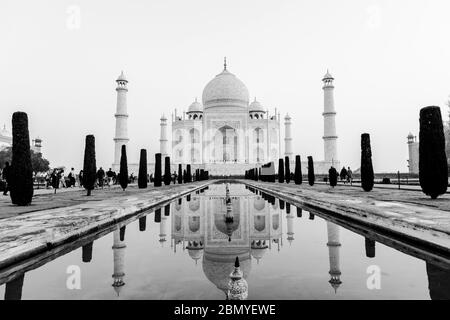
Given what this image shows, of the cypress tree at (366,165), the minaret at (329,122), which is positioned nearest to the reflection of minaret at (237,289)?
the cypress tree at (366,165)

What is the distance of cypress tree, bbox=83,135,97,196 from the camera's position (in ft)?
36.5

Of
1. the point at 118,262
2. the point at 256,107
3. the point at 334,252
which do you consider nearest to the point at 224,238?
the point at 334,252

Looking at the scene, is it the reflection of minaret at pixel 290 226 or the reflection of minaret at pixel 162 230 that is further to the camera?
the reflection of minaret at pixel 290 226

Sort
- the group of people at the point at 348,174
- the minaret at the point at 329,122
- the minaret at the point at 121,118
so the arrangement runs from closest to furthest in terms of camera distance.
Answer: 1. the group of people at the point at 348,174
2. the minaret at the point at 329,122
3. the minaret at the point at 121,118

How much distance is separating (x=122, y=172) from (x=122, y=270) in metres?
12.2

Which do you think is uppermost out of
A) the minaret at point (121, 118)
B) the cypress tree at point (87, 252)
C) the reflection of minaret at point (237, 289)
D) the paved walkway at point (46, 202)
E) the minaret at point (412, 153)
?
the minaret at point (121, 118)

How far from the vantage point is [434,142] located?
8.44 meters

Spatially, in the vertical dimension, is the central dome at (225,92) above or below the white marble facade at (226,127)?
above

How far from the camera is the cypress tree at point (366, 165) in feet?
38.5

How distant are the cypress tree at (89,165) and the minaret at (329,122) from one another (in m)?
26.9

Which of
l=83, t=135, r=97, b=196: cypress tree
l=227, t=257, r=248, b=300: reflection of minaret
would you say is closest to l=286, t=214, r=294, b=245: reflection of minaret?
l=227, t=257, r=248, b=300: reflection of minaret

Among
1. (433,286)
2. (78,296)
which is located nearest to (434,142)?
(433,286)

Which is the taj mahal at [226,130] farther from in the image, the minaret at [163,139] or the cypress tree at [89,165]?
the cypress tree at [89,165]

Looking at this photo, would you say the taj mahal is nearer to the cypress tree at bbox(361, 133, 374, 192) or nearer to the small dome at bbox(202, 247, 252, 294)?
the cypress tree at bbox(361, 133, 374, 192)
